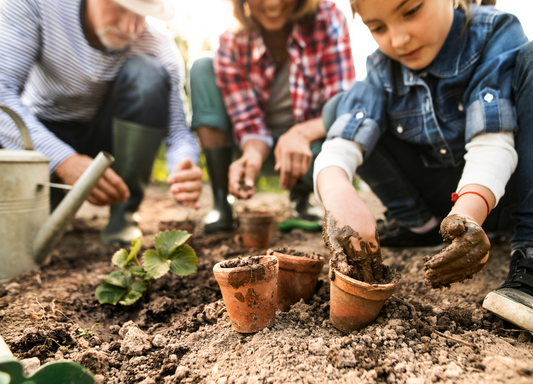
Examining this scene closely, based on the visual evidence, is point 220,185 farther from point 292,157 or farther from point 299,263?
point 299,263

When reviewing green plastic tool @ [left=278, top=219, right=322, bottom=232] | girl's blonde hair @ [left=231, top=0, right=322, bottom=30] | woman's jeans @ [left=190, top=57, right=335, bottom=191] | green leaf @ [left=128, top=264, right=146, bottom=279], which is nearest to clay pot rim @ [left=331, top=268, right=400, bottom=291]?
green leaf @ [left=128, top=264, right=146, bottom=279]

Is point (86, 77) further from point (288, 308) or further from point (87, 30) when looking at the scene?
point (288, 308)

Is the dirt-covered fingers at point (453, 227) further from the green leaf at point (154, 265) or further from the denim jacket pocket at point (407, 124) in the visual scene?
the green leaf at point (154, 265)

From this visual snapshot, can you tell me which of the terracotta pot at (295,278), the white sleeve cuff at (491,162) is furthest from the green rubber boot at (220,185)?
the white sleeve cuff at (491,162)

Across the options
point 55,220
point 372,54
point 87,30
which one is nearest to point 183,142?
point 87,30

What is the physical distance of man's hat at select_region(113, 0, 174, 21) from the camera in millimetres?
1935

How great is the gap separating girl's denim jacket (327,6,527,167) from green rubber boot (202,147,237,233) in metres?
1.15

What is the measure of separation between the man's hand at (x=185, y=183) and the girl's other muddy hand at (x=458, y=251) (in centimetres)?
142

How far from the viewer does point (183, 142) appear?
8.25ft

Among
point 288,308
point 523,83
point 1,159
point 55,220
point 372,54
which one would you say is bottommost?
point 288,308

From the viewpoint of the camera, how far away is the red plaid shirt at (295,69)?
231 centimetres

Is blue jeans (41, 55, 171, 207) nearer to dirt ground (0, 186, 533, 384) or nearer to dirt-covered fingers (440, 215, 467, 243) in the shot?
dirt ground (0, 186, 533, 384)

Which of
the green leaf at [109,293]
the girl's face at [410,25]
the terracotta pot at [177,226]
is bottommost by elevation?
the terracotta pot at [177,226]

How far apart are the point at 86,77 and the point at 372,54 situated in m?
1.78
